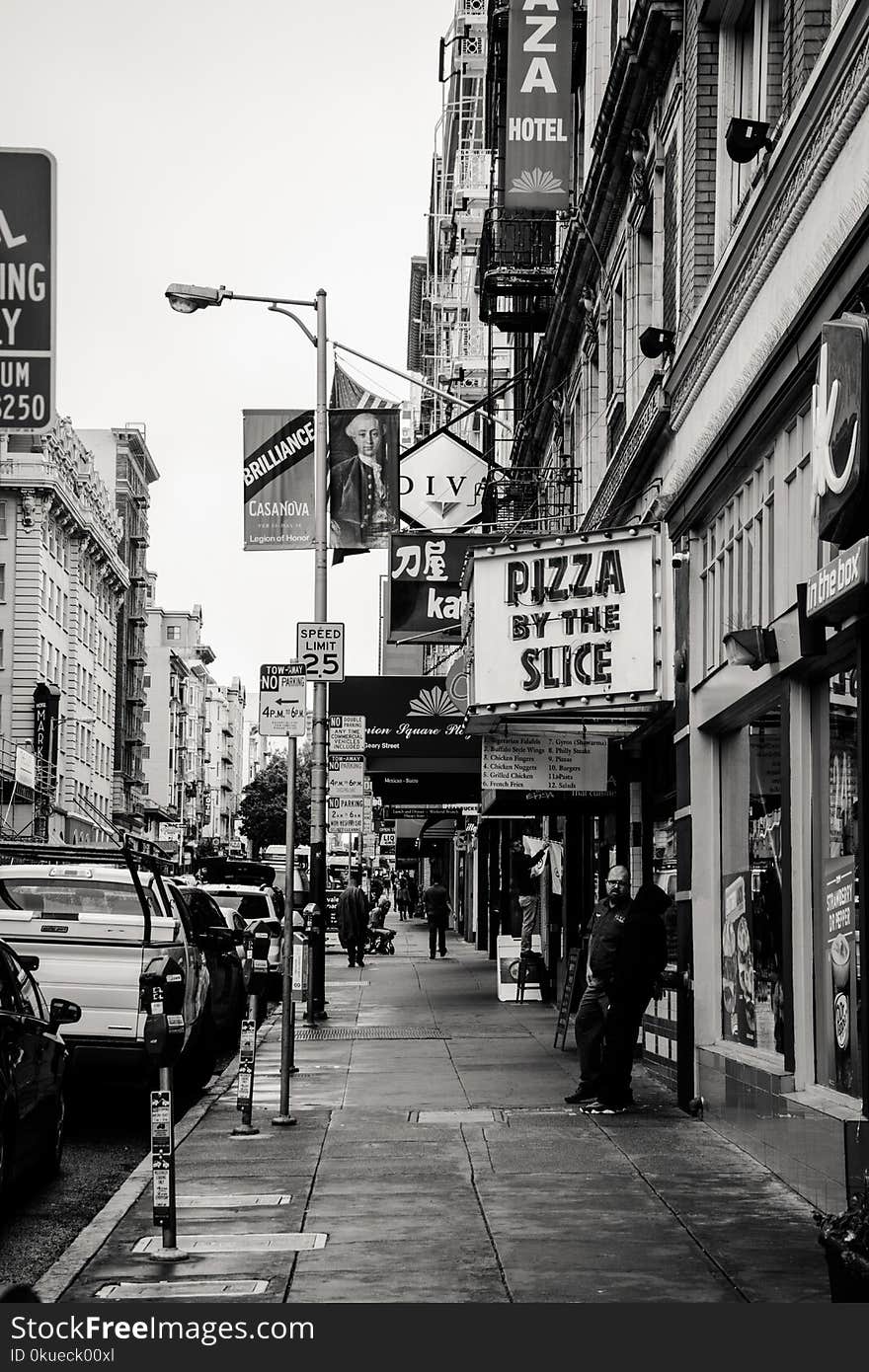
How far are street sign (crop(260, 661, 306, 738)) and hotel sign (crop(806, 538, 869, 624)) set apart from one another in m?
7.16

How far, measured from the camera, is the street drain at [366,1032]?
20.6 m

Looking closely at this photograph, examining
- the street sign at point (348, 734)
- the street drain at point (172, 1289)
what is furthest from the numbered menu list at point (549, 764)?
the street drain at point (172, 1289)

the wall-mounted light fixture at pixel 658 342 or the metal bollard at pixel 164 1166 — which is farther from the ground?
the wall-mounted light fixture at pixel 658 342

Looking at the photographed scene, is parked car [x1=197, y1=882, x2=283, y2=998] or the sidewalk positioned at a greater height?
parked car [x1=197, y1=882, x2=283, y2=998]

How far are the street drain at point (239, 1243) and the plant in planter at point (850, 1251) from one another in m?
3.41

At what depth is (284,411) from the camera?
24516mm

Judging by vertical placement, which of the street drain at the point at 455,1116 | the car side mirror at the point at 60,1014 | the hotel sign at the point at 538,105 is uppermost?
the hotel sign at the point at 538,105

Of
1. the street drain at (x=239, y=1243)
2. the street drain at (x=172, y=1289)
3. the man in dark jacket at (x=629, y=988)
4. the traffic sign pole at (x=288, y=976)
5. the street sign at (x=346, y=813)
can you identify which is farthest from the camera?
the street sign at (x=346, y=813)

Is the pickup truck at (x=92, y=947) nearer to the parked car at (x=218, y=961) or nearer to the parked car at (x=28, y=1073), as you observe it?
the parked car at (x=218, y=961)

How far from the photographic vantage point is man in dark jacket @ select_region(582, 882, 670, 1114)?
14.1m

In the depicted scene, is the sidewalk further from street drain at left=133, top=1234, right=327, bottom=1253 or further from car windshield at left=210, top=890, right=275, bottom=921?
car windshield at left=210, top=890, right=275, bottom=921

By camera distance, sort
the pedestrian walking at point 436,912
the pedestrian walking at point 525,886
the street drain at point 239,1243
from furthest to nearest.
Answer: the pedestrian walking at point 436,912 → the pedestrian walking at point 525,886 → the street drain at point 239,1243

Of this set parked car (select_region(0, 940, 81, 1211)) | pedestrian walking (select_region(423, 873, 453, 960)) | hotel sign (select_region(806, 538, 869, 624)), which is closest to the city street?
parked car (select_region(0, 940, 81, 1211))

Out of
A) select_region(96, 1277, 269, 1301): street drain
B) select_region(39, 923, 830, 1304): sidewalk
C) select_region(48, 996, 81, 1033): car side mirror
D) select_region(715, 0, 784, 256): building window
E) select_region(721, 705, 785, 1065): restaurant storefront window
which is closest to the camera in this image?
select_region(96, 1277, 269, 1301): street drain
